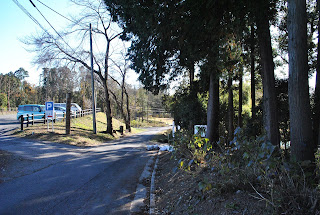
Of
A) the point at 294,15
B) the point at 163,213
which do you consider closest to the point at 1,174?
the point at 163,213

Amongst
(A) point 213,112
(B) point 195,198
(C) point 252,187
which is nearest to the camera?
(C) point 252,187

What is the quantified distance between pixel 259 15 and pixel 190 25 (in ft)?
7.47

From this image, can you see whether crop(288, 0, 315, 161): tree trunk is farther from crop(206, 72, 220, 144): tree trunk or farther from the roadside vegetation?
crop(206, 72, 220, 144): tree trunk

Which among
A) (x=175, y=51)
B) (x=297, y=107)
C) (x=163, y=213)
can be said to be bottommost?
(x=163, y=213)

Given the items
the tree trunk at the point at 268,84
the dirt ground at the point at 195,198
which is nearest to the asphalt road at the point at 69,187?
the dirt ground at the point at 195,198

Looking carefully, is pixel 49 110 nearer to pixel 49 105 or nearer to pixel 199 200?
pixel 49 105

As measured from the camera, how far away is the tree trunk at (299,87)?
413cm

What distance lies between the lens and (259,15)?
766 cm

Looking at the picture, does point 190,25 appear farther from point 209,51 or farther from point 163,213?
point 163,213

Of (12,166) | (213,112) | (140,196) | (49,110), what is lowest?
(140,196)

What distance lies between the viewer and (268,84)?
25.6 feet

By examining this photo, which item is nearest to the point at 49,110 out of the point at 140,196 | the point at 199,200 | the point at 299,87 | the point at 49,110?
the point at 49,110

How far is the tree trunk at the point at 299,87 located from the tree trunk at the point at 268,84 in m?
3.49

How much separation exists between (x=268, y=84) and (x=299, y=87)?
3791 mm
